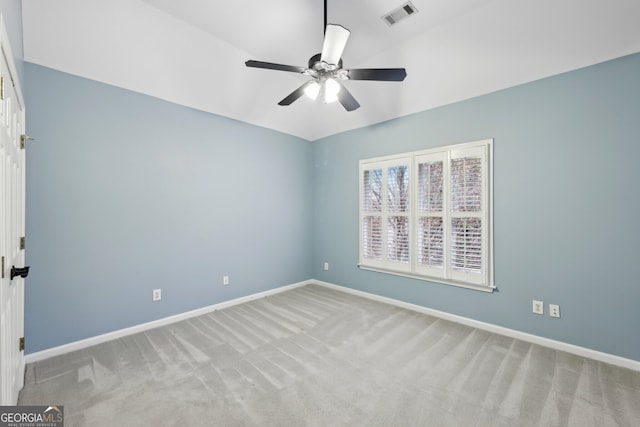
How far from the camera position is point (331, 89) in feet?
7.48

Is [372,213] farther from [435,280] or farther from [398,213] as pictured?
[435,280]

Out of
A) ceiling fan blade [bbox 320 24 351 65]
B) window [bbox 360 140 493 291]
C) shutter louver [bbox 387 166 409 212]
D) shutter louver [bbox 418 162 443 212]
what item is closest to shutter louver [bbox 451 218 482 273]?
window [bbox 360 140 493 291]

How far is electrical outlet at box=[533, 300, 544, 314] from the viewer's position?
265 cm

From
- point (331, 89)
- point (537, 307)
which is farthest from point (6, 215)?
point (537, 307)

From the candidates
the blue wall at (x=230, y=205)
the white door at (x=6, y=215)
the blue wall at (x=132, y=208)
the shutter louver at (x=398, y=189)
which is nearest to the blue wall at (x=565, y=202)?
the blue wall at (x=230, y=205)

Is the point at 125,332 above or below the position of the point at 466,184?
below

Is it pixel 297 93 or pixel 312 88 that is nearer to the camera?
pixel 312 88

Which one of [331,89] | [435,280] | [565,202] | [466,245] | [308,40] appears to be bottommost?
[435,280]

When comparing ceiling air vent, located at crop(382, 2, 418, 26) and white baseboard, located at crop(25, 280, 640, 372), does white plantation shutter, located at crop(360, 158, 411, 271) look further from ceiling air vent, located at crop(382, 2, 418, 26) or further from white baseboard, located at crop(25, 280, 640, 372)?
ceiling air vent, located at crop(382, 2, 418, 26)

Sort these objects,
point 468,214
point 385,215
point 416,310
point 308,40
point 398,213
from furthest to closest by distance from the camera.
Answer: point 385,215 → point 398,213 → point 416,310 → point 468,214 → point 308,40

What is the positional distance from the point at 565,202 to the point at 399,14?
2.37 m

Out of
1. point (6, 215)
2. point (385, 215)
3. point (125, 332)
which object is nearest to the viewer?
point (6, 215)

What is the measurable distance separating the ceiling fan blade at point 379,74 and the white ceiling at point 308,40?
0.62 metres

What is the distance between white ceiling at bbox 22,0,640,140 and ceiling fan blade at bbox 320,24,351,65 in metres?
0.63
